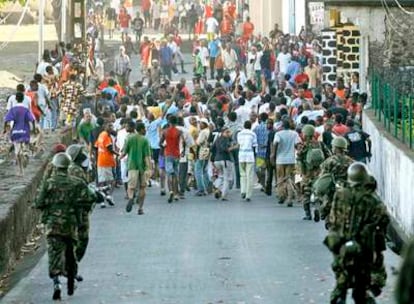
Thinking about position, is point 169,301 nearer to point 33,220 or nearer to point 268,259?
point 268,259

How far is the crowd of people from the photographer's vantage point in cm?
1380

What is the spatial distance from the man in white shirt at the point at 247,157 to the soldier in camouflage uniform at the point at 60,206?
1083cm

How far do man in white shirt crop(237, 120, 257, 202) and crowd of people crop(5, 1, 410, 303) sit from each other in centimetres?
2

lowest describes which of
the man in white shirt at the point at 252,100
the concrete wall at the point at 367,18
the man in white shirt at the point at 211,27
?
the man in white shirt at the point at 252,100

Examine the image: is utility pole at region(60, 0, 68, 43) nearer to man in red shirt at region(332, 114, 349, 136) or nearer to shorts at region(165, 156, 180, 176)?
shorts at region(165, 156, 180, 176)

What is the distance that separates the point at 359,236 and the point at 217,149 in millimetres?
13129

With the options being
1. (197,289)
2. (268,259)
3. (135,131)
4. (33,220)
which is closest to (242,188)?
(135,131)

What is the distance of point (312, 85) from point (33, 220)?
1718cm

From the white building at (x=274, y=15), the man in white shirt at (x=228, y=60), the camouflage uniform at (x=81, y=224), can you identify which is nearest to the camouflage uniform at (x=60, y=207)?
the camouflage uniform at (x=81, y=224)

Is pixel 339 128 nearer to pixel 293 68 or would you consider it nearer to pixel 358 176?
pixel 358 176

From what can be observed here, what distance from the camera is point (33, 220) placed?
22281mm

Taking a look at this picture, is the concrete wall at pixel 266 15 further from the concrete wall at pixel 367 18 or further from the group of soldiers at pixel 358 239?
the group of soldiers at pixel 358 239

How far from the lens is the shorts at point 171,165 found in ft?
86.6

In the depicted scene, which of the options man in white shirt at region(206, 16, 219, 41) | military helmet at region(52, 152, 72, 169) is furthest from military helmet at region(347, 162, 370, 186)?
man in white shirt at region(206, 16, 219, 41)
